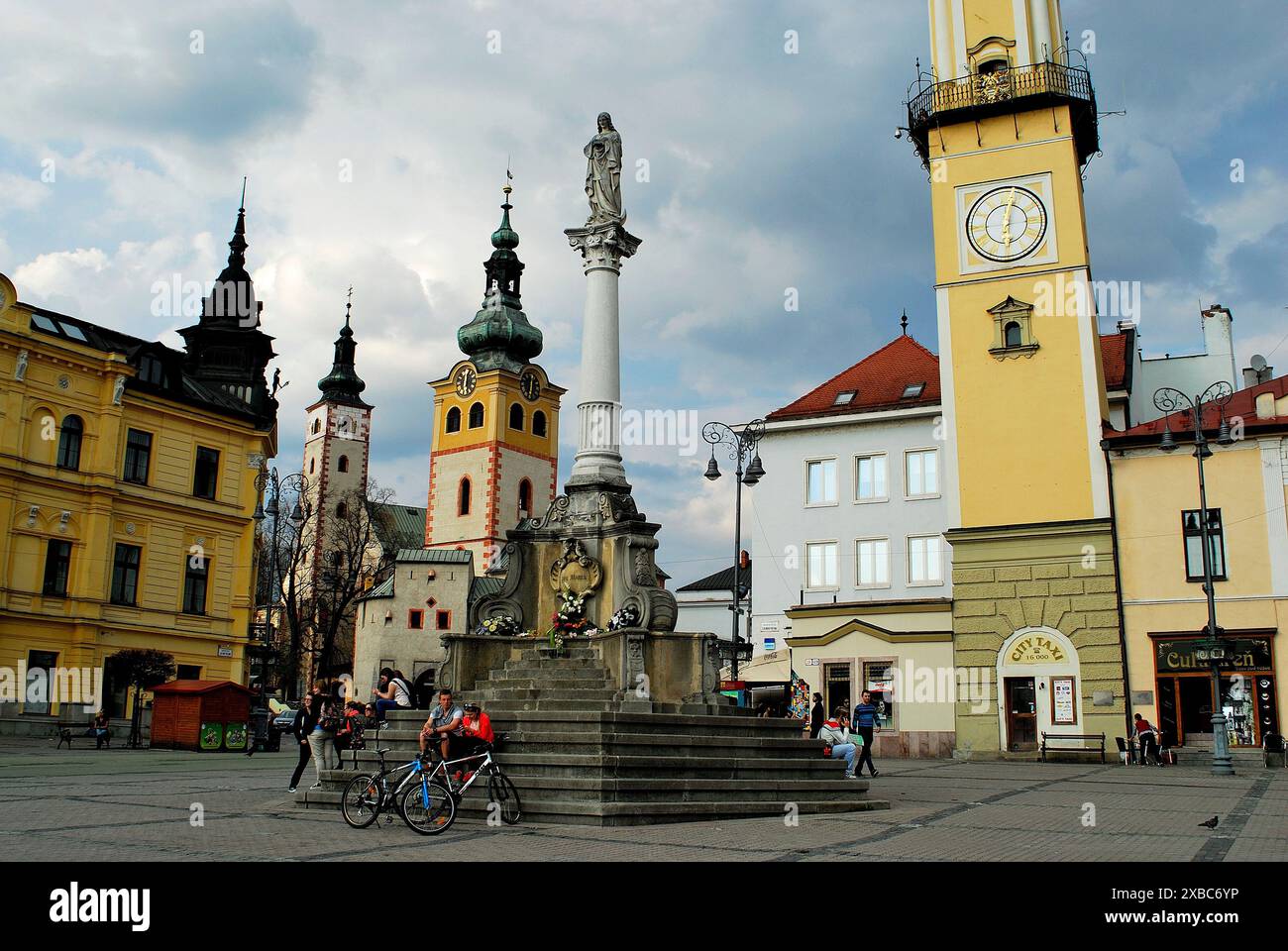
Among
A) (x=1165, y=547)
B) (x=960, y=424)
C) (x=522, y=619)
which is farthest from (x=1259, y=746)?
(x=522, y=619)

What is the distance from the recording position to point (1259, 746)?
28438mm

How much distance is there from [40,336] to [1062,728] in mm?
33974

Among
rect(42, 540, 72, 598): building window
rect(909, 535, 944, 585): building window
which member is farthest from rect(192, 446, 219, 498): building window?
rect(909, 535, 944, 585): building window

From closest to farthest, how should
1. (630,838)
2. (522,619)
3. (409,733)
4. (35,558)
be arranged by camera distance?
1. (630,838)
2. (409,733)
3. (522,619)
4. (35,558)

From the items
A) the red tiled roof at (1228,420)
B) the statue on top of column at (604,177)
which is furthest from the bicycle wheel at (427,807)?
the red tiled roof at (1228,420)

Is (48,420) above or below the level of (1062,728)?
above

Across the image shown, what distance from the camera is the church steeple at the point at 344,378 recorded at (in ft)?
354

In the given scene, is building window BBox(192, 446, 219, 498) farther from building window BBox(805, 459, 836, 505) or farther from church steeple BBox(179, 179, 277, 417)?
building window BBox(805, 459, 836, 505)

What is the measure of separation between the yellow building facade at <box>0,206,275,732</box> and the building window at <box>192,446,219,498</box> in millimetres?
56

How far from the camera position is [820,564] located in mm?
42375

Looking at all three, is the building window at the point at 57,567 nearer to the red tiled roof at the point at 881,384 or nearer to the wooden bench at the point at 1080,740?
the red tiled roof at the point at 881,384

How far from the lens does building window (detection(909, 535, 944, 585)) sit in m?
40.2
